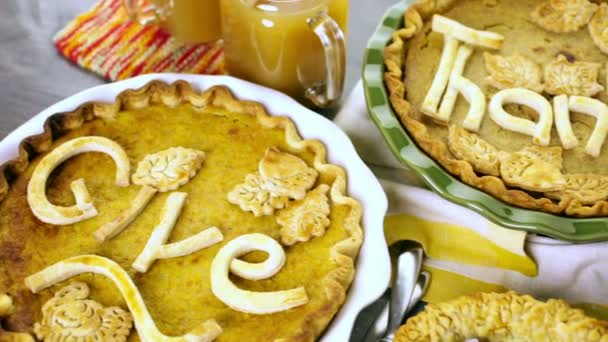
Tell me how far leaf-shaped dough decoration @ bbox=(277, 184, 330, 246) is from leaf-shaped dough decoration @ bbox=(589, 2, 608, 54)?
0.77 metres

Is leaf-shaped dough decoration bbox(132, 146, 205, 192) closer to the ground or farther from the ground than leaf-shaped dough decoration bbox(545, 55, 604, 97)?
closer to the ground

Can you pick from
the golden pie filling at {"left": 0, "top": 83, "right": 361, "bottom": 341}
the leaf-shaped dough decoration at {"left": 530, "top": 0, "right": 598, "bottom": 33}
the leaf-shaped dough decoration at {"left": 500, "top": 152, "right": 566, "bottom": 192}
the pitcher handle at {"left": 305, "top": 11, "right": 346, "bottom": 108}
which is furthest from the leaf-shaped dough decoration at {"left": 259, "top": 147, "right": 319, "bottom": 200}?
the leaf-shaped dough decoration at {"left": 530, "top": 0, "right": 598, "bottom": 33}

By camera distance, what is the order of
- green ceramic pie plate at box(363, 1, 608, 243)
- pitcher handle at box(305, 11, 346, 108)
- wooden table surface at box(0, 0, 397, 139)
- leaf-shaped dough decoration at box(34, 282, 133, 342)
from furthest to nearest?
wooden table surface at box(0, 0, 397, 139), pitcher handle at box(305, 11, 346, 108), green ceramic pie plate at box(363, 1, 608, 243), leaf-shaped dough decoration at box(34, 282, 133, 342)

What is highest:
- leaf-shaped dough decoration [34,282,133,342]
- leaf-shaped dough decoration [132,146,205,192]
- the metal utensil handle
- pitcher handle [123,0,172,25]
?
pitcher handle [123,0,172,25]

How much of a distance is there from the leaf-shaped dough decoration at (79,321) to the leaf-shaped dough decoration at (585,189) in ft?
2.70

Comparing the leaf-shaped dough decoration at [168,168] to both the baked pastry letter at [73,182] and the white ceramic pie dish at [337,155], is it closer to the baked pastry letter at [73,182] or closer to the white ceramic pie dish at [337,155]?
the baked pastry letter at [73,182]

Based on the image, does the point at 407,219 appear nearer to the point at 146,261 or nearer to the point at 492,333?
the point at 492,333

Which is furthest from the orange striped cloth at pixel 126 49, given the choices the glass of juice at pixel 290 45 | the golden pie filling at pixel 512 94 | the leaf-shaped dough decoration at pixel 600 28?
the leaf-shaped dough decoration at pixel 600 28

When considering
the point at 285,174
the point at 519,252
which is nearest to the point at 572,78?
the point at 519,252

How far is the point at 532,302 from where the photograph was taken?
1.27 meters

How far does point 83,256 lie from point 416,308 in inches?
25.6

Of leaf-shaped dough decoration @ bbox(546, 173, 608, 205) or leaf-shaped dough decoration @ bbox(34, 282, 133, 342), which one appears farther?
leaf-shaped dough decoration @ bbox(546, 173, 608, 205)

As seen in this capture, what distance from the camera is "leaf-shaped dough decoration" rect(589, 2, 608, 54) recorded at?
5.51ft

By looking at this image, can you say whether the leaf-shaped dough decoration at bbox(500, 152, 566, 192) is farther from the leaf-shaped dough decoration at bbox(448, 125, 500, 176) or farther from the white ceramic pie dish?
the white ceramic pie dish
